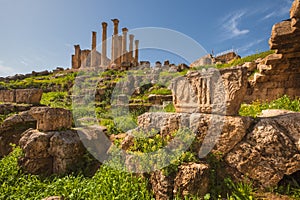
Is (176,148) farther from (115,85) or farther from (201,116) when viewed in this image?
(115,85)

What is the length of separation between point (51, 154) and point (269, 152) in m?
5.29

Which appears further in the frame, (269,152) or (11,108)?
(11,108)

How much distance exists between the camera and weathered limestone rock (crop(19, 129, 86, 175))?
4.91 m

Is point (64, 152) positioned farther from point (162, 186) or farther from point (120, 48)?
point (120, 48)

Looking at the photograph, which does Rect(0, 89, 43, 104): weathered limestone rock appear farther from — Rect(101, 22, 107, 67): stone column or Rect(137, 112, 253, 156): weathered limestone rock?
Rect(101, 22, 107, 67): stone column

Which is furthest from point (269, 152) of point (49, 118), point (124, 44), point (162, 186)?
point (124, 44)

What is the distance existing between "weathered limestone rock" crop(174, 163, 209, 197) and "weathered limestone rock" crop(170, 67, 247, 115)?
4.26ft

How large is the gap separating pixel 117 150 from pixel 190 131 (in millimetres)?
1915

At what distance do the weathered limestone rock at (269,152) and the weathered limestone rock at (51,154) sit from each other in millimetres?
3959

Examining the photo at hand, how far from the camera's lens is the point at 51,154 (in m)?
5.07

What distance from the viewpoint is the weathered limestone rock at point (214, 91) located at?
3584 mm

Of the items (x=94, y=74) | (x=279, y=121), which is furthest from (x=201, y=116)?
(x=94, y=74)

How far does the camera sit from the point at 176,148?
354cm

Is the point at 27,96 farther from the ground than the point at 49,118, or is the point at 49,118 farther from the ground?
the point at 27,96
